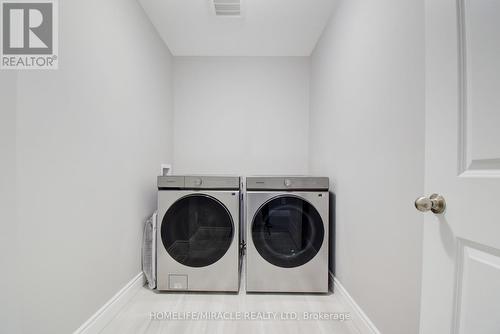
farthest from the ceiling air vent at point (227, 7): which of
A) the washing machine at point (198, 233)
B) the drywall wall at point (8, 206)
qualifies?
the drywall wall at point (8, 206)

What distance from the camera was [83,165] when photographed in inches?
48.2

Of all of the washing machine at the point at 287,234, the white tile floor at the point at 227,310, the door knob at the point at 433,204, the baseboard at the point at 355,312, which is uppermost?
the door knob at the point at 433,204

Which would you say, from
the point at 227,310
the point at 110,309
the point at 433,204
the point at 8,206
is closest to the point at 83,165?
the point at 8,206

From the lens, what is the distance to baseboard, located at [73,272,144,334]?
4.13ft

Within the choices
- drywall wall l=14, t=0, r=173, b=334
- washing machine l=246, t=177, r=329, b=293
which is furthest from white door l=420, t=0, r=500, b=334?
drywall wall l=14, t=0, r=173, b=334

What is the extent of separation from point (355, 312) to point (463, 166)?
4.08ft

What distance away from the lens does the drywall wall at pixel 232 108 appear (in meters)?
2.73

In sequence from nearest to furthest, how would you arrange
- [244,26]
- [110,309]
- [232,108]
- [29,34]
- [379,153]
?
[29,34] → [379,153] → [110,309] → [244,26] → [232,108]

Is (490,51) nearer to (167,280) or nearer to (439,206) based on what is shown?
(439,206)

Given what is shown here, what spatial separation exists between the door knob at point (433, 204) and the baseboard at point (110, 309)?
1.60 m

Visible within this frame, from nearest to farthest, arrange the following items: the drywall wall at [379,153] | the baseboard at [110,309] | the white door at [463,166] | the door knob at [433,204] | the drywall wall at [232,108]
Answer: the white door at [463,166]
the door knob at [433,204]
the drywall wall at [379,153]
the baseboard at [110,309]
the drywall wall at [232,108]

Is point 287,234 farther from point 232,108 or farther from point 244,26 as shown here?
point 244,26

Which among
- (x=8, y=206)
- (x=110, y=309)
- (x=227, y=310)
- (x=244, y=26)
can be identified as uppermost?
(x=244, y=26)

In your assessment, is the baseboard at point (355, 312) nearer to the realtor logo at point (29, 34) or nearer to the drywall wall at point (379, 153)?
the drywall wall at point (379, 153)
